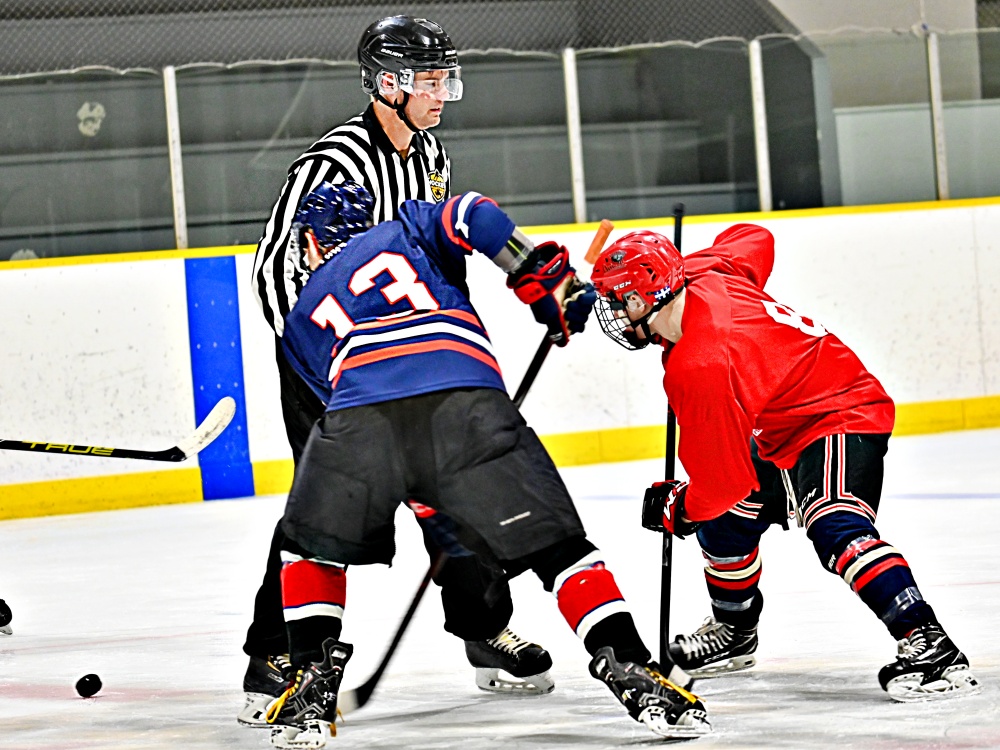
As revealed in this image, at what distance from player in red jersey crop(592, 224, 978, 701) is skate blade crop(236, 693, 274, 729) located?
2.29 ft

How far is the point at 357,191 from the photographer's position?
2.33 m

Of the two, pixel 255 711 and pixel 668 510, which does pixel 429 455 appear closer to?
pixel 668 510

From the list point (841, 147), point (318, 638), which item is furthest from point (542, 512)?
point (841, 147)

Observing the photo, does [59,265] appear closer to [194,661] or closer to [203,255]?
[203,255]

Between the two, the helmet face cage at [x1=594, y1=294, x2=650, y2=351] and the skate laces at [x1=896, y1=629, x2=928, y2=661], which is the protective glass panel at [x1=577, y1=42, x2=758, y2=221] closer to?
the helmet face cage at [x1=594, y1=294, x2=650, y2=351]

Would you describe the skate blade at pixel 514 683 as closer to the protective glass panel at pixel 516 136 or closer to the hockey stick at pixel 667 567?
the hockey stick at pixel 667 567

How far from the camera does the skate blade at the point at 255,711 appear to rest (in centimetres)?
245

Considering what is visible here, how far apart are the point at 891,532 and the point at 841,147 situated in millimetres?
3356

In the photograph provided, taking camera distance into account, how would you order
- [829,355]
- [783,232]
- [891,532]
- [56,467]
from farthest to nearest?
[783,232] → [56,467] → [891,532] → [829,355]

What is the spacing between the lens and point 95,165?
6473 mm

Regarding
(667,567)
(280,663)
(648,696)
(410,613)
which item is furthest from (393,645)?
(648,696)

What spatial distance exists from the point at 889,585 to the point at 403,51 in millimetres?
1192

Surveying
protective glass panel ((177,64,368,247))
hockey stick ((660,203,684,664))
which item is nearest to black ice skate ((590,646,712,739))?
hockey stick ((660,203,684,664))

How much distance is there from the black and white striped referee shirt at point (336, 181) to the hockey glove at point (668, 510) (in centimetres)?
67
